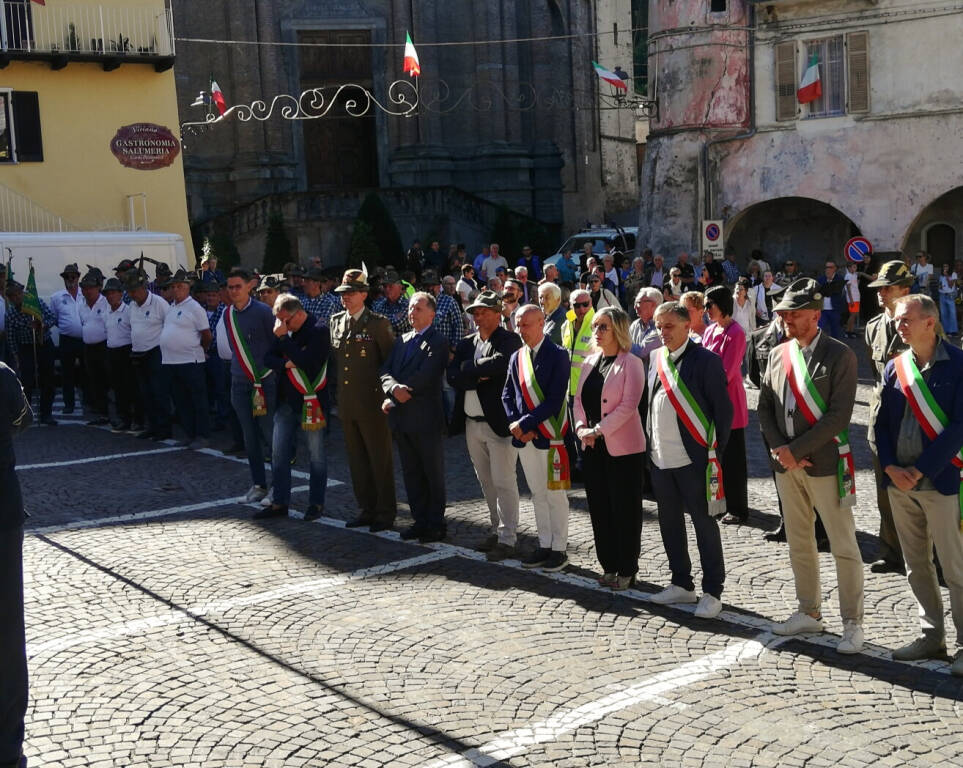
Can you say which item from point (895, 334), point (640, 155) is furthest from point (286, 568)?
point (640, 155)

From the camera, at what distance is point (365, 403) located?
10039mm

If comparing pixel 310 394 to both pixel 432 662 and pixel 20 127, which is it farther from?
pixel 20 127

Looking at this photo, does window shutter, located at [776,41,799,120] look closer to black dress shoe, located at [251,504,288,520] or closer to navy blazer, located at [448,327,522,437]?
black dress shoe, located at [251,504,288,520]

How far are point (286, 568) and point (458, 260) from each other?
1896 cm

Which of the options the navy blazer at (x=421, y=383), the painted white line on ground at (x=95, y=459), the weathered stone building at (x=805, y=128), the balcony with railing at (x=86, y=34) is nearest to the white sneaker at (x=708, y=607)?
the navy blazer at (x=421, y=383)

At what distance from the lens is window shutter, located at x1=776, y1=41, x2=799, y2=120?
2845cm

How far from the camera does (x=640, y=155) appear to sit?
162 feet

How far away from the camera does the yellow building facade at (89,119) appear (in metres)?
26.2

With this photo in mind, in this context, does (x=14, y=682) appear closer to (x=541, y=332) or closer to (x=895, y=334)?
(x=541, y=332)

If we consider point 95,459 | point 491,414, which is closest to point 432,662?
point 491,414

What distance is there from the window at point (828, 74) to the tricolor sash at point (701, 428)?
22.2 metres

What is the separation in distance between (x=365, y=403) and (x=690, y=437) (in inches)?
130

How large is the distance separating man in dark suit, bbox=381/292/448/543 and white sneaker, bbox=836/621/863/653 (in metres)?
3.58

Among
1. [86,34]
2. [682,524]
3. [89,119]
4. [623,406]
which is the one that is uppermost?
[86,34]
